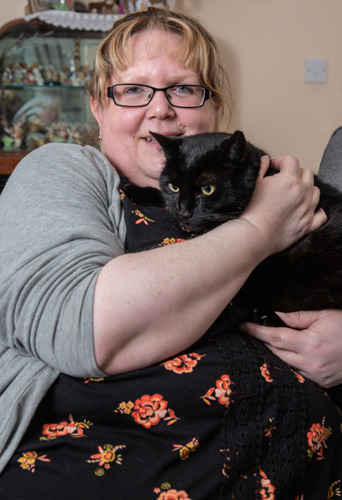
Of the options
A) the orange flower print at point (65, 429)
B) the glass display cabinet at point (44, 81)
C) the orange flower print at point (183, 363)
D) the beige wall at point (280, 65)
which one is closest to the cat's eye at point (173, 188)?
the orange flower print at point (183, 363)

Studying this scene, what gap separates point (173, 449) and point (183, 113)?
0.89 meters

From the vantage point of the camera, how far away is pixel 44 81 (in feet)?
10.1

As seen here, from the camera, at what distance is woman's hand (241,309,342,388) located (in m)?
0.99

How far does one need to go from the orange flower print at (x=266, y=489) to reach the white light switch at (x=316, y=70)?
3.00 m

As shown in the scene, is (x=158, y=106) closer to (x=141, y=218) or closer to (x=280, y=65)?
(x=141, y=218)

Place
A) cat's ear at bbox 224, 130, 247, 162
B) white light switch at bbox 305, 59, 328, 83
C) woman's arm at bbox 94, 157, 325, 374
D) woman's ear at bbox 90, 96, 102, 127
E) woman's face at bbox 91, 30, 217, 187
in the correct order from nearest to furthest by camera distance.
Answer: woman's arm at bbox 94, 157, 325, 374
cat's ear at bbox 224, 130, 247, 162
woman's face at bbox 91, 30, 217, 187
woman's ear at bbox 90, 96, 102, 127
white light switch at bbox 305, 59, 328, 83

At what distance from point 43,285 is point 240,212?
1.51 ft

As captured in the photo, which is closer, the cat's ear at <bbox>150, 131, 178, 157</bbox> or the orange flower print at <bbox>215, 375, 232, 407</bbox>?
the orange flower print at <bbox>215, 375, 232, 407</bbox>

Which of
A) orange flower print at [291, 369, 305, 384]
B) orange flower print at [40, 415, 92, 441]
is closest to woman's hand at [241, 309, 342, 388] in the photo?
orange flower print at [291, 369, 305, 384]

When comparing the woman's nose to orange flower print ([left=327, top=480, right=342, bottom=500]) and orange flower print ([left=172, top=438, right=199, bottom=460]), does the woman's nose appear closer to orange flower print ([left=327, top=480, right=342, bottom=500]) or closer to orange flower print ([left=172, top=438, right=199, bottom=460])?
orange flower print ([left=172, top=438, right=199, bottom=460])

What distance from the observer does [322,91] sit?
3.29 m

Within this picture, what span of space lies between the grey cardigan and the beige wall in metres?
2.49

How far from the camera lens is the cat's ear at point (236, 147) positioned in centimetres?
98

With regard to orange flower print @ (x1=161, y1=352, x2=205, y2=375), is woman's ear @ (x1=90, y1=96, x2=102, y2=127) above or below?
above
